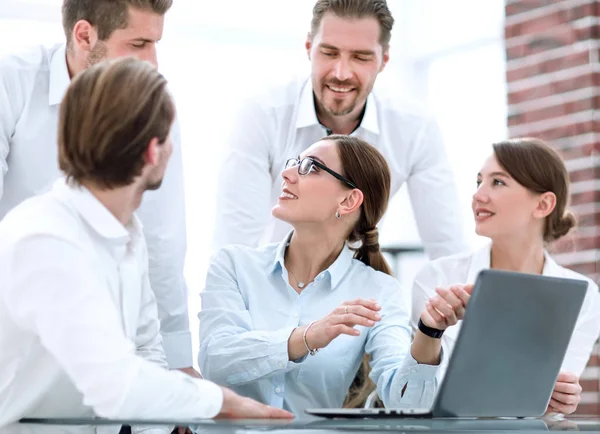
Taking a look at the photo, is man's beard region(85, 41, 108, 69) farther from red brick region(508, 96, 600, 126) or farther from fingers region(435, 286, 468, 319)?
red brick region(508, 96, 600, 126)

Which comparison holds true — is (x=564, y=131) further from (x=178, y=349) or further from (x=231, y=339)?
(x=231, y=339)

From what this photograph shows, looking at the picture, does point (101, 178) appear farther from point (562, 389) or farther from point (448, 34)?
point (448, 34)

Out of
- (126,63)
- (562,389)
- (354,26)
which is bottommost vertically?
(562,389)

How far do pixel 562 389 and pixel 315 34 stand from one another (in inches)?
57.3

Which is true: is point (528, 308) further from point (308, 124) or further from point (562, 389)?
point (308, 124)

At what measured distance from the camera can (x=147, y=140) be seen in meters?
1.59

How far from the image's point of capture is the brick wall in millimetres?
3865

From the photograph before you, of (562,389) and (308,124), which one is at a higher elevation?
(308,124)

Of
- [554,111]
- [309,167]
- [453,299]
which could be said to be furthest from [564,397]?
[554,111]

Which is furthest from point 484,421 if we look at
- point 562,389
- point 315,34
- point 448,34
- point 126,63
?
point 448,34

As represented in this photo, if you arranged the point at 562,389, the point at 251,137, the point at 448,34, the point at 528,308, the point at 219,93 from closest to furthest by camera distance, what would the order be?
1. the point at 528,308
2. the point at 562,389
3. the point at 251,137
4. the point at 219,93
5. the point at 448,34

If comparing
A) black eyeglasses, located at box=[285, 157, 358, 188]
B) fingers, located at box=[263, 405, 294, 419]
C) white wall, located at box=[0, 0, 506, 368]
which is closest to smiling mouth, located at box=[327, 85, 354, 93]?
black eyeglasses, located at box=[285, 157, 358, 188]

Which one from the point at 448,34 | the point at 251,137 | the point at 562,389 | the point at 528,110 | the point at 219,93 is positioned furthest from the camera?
the point at 448,34

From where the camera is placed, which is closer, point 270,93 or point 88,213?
point 88,213
